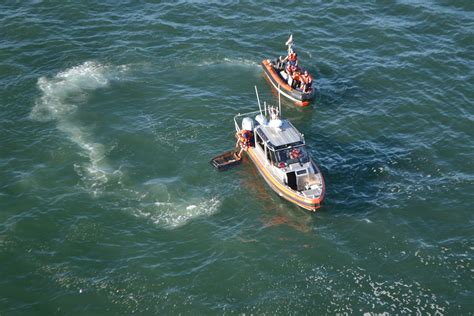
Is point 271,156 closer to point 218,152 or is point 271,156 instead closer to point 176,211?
point 218,152

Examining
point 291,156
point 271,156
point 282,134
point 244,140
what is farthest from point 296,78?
point 271,156

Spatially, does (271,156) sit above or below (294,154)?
below

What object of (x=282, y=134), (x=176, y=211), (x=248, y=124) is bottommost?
(x=176, y=211)

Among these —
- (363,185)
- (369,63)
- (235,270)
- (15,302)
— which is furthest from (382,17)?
(15,302)

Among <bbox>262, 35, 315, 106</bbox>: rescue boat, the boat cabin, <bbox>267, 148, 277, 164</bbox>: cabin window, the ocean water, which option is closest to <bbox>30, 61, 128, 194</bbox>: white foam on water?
the ocean water

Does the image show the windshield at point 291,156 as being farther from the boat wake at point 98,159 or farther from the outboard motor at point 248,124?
the boat wake at point 98,159

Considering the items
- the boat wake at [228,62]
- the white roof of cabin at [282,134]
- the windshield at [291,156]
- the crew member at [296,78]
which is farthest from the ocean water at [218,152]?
the white roof of cabin at [282,134]
